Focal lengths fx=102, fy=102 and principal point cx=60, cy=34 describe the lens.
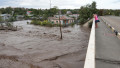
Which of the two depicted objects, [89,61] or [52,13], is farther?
[52,13]

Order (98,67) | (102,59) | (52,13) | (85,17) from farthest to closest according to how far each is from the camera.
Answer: (52,13)
(85,17)
(102,59)
(98,67)

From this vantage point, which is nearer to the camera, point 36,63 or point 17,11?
point 36,63

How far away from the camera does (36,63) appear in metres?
7.29

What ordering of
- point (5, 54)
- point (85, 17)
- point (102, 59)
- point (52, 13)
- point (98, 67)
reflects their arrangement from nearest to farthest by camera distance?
1. point (98, 67)
2. point (102, 59)
3. point (5, 54)
4. point (85, 17)
5. point (52, 13)

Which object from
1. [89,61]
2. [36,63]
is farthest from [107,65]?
[36,63]

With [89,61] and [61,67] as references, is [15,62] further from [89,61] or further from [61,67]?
[89,61]

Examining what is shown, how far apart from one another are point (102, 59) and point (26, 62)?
5.76m

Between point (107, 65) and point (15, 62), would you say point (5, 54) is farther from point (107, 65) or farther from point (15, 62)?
point (107, 65)

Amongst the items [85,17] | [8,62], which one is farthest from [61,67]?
[85,17]

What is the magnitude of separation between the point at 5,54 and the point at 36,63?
3.80 metres

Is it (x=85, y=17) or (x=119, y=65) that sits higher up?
(x=85, y=17)

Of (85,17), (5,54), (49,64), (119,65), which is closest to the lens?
(119,65)

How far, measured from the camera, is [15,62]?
295 inches

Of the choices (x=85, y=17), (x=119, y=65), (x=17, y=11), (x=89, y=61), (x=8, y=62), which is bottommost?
(x=8, y=62)
